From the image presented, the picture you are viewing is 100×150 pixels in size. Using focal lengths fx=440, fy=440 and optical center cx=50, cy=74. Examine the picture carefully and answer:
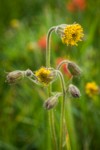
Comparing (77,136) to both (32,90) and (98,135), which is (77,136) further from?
(32,90)

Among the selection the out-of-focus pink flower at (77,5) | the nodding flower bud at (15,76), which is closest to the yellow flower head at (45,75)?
the nodding flower bud at (15,76)

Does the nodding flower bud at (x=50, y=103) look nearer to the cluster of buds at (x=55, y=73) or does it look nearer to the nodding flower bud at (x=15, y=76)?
the cluster of buds at (x=55, y=73)

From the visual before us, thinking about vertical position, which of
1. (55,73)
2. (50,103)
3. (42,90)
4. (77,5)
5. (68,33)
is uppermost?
(77,5)

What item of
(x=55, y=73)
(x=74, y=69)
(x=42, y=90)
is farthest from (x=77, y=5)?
(x=55, y=73)

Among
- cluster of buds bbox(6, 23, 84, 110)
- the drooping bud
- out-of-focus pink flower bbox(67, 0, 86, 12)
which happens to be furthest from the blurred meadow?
the drooping bud

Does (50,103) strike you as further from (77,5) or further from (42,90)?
(77,5)
